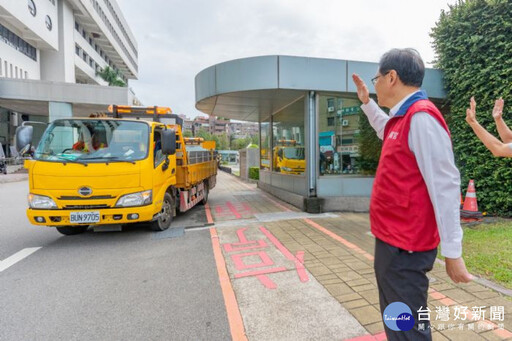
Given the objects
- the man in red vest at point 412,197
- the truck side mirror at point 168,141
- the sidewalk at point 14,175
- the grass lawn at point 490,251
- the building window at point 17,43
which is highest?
the building window at point 17,43

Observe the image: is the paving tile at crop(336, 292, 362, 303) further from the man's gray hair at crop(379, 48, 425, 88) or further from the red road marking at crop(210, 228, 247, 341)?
the man's gray hair at crop(379, 48, 425, 88)

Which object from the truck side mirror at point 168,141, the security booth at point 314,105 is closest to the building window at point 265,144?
the security booth at point 314,105

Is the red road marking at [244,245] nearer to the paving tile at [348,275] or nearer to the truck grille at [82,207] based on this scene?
the paving tile at [348,275]

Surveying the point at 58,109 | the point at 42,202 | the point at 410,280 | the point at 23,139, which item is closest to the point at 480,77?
the point at 410,280

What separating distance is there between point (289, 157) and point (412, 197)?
7.46 m

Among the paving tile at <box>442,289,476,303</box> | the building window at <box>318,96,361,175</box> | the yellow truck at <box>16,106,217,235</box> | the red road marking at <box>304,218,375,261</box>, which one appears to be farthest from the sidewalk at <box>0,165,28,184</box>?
the paving tile at <box>442,289,476,303</box>

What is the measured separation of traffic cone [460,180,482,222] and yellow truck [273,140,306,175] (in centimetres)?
378

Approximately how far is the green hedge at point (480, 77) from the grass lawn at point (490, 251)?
1.20 m

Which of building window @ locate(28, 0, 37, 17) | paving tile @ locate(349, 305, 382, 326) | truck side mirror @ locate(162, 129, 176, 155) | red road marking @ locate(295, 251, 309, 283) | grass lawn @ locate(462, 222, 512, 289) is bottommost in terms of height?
red road marking @ locate(295, 251, 309, 283)

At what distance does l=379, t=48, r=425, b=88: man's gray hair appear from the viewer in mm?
1457

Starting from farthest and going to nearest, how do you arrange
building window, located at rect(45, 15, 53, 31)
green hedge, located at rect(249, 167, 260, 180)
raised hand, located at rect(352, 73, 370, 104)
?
building window, located at rect(45, 15, 53, 31) → green hedge, located at rect(249, 167, 260, 180) → raised hand, located at rect(352, 73, 370, 104)

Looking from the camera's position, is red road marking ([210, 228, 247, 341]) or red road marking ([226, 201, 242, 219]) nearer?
A: red road marking ([210, 228, 247, 341])

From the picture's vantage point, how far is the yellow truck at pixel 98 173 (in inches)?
169

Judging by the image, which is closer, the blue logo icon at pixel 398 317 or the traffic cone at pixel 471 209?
the blue logo icon at pixel 398 317
